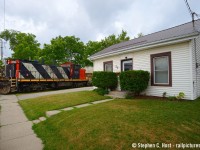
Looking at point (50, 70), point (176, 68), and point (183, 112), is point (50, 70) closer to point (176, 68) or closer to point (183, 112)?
point (176, 68)

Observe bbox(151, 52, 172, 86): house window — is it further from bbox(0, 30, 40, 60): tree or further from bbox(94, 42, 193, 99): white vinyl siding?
bbox(0, 30, 40, 60): tree

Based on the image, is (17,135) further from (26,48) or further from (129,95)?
(26,48)

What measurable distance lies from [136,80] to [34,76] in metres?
12.4

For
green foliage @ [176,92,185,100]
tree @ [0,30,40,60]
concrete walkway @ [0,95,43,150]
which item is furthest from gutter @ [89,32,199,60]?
tree @ [0,30,40,60]

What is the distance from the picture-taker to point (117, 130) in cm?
419

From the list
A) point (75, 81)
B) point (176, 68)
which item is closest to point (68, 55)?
point (75, 81)

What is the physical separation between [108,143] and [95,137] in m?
0.47

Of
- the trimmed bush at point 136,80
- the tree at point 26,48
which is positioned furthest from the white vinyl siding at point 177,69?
the tree at point 26,48

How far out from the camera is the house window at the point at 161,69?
863cm

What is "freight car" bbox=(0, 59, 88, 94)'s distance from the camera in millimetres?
15527

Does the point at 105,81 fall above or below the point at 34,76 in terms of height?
below

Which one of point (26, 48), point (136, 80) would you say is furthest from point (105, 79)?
point (26, 48)

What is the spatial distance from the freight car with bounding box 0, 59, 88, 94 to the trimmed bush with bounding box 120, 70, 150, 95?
11462 millimetres

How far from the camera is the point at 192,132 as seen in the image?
4.30m
